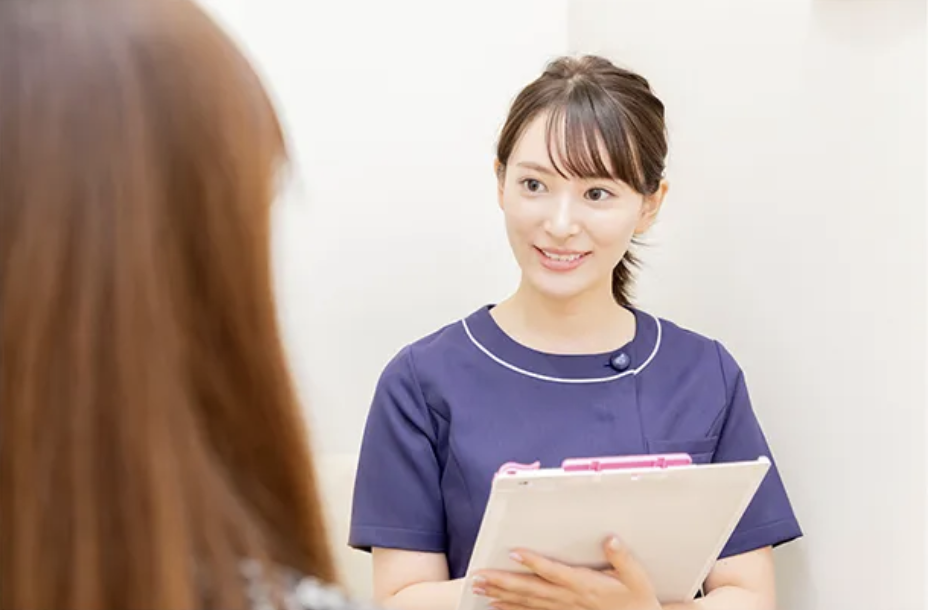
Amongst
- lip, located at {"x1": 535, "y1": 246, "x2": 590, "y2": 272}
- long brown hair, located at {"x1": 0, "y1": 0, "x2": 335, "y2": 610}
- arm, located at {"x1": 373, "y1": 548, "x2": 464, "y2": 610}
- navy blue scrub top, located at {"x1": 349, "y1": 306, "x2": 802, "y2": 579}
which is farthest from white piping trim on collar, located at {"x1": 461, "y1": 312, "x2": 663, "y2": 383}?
long brown hair, located at {"x1": 0, "y1": 0, "x2": 335, "y2": 610}

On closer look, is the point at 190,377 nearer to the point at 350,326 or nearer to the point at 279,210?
the point at 279,210

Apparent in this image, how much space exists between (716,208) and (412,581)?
616mm

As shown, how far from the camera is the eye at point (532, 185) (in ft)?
4.18

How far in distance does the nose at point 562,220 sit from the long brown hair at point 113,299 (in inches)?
27.8

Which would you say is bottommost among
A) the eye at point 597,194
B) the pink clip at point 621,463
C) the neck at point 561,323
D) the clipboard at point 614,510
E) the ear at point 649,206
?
the clipboard at point 614,510

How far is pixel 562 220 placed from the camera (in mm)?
1241

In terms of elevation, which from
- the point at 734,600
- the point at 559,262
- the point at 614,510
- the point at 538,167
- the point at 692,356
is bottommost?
the point at 734,600

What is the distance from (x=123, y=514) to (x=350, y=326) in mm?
1168

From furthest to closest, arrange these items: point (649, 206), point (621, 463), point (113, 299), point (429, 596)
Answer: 1. point (649, 206)
2. point (429, 596)
3. point (621, 463)
4. point (113, 299)

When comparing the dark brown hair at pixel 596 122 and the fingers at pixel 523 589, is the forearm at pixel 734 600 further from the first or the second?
the dark brown hair at pixel 596 122

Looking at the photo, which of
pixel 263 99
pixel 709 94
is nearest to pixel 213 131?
pixel 263 99

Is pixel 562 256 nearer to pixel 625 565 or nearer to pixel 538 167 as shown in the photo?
pixel 538 167

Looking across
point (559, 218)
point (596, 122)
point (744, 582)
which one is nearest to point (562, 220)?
point (559, 218)

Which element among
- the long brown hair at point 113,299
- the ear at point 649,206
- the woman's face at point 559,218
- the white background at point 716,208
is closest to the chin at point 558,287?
→ the woman's face at point 559,218
